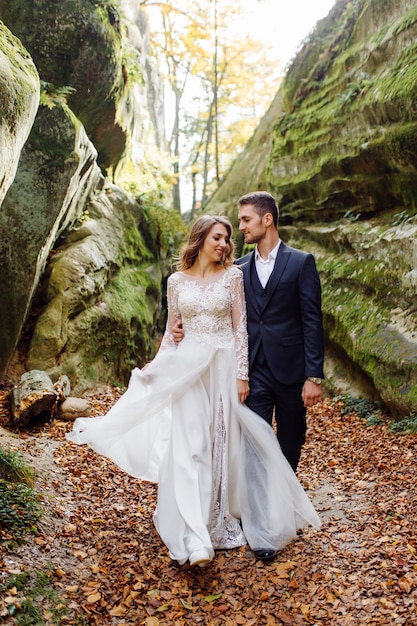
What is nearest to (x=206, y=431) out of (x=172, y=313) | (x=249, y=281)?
(x=172, y=313)

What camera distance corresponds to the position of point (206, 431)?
3934 mm

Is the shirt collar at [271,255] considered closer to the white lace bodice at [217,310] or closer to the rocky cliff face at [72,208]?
the white lace bodice at [217,310]

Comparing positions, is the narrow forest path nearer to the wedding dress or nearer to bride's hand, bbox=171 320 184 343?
the wedding dress

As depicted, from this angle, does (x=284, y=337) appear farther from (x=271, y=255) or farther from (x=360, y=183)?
(x=360, y=183)

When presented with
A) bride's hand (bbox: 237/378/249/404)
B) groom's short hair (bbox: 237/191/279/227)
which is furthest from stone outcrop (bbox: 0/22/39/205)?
bride's hand (bbox: 237/378/249/404)

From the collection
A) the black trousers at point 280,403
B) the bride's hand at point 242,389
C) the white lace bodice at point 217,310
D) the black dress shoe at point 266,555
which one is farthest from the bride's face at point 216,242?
the black dress shoe at point 266,555

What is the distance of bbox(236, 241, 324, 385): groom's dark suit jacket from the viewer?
13.3 ft

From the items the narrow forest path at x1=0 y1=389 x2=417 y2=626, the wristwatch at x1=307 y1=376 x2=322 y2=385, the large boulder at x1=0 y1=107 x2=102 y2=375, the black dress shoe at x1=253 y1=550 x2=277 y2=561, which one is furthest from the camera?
the large boulder at x1=0 y1=107 x2=102 y2=375

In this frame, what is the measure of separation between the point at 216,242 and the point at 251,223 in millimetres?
340

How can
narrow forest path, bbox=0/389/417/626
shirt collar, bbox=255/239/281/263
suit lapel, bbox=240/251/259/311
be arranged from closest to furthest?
narrow forest path, bbox=0/389/417/626, suit lapel, bbox=240/251/259/311, shirt collar, bbox=255/239/281/263

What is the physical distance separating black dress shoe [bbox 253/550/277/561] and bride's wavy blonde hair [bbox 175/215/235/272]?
2.15m

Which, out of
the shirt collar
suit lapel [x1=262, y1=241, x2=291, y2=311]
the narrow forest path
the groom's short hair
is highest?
the groom's short hair

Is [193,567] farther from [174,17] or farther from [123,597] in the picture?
[174,17]

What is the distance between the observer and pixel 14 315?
688 cm
